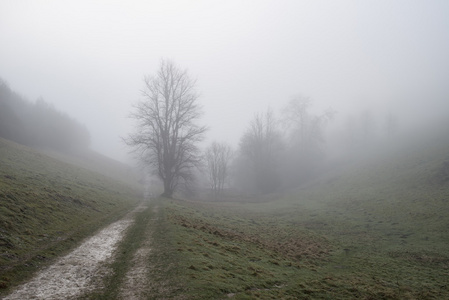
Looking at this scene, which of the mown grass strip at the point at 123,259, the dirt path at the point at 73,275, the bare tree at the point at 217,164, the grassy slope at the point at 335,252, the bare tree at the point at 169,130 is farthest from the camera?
the bare tree at the point at 217,164

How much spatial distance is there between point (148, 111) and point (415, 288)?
109 ft

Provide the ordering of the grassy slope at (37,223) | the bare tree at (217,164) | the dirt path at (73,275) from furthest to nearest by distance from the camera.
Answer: the bare tree at (217,164) → the grassy slope at (37,223) → the dirt path at (73,275)

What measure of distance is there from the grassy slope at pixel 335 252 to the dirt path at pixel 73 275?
260cm

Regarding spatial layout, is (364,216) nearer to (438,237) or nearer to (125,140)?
(438,237)

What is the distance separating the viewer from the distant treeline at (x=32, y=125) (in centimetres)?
5634

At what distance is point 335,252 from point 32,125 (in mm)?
85908

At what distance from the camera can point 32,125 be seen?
70.6m

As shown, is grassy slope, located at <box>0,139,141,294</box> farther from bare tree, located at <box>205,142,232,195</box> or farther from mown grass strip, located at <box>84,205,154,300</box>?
bare tree, located at <box>205,142,232,195</box>

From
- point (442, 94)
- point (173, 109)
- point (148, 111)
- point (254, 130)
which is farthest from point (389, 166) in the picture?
point (442, 94)

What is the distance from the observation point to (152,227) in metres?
14.7

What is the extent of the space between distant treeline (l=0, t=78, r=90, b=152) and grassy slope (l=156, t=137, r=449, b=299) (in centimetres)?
6164

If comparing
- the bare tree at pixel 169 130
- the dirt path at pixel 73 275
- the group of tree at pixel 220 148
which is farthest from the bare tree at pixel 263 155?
the dirt path at pixel 73 275

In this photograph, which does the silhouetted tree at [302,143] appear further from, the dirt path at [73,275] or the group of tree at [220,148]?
the dirt path at [73,275]

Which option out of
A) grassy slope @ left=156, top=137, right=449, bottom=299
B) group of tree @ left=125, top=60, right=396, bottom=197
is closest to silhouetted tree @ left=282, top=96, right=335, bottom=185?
group of tree @ left=125, top=60, right=396, bottom=197
